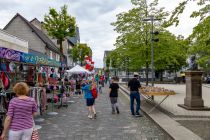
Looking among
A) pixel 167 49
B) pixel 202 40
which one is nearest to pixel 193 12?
pixel 202 40

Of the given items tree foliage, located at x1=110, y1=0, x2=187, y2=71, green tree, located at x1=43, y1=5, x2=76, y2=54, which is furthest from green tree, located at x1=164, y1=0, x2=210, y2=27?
green tree, located at x1=43, y1=5, x2=76, y2=54

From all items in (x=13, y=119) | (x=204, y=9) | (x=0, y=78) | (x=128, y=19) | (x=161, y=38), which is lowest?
(x=13, y=119)

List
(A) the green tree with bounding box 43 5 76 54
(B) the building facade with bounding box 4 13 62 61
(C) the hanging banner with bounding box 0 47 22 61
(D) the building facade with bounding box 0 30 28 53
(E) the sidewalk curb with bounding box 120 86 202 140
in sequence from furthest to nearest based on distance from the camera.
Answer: (B) the building facade with bounding box 4 13 62 61 → (A) the green tree with bounding box 43 5 76 54 → (D) the building facade with bounding box 0 30 28 53 → (C) the hanging banner with bounding box 0 47 22 61 → (E) the sidewalk curb with bounding box 120 86 202 140

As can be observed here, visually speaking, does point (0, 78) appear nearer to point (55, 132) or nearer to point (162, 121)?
point (55, 132)

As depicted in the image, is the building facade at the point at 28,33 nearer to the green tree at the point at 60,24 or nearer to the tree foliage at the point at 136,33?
the green tree at the point at 60,24

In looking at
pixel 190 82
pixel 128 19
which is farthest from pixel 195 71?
pixel 128 19

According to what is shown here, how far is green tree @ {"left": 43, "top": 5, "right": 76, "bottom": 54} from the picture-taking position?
37.5 meters

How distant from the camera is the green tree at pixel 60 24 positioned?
3747 cm

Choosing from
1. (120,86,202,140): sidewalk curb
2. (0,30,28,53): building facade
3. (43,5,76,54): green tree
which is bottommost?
(120,86,202,140): sidewalk curb

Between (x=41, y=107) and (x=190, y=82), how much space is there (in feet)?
23.5

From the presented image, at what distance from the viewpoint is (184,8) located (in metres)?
7.16

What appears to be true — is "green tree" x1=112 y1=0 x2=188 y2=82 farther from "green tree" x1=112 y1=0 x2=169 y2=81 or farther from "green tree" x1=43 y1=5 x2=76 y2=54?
"green tree" x1=43 y1=5 x2=76 y2=54

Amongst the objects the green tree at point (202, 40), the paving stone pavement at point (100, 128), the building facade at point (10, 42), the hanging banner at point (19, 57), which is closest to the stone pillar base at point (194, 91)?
the paving stone pavement at point (100, 128)

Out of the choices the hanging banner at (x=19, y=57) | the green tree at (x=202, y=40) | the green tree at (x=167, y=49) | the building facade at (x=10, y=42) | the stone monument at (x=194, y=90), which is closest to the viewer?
the green tree at (x=202, y=40)
